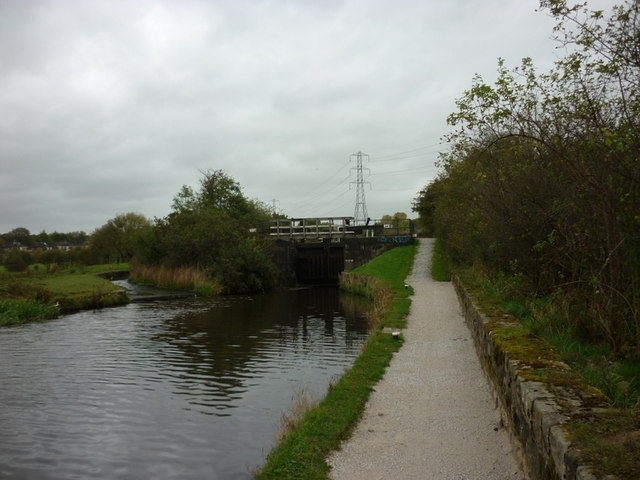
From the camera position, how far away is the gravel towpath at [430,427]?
16.4ft

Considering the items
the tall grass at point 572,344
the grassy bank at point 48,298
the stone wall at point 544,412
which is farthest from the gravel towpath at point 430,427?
the grassy bank at point 48,298

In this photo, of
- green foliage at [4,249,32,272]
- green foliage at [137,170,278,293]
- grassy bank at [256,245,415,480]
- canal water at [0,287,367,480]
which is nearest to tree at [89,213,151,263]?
green foliage at [4,249,32,272]

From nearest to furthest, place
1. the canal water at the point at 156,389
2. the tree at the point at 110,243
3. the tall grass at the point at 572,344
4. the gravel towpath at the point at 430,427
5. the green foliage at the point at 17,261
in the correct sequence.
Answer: the tall grass at the point at 572,344 → the gravel towpath at the point at 430,427 → the canal water at the point at 156,389 → the green foliage at the point at 17,261 → the tree at the point at 110,243

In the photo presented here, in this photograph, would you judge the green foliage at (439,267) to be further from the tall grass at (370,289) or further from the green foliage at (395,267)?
the tall grass at (370,289)

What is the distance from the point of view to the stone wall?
327 cm

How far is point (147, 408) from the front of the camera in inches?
340

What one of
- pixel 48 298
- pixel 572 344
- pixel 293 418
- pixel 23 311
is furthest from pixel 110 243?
pixel 572 344

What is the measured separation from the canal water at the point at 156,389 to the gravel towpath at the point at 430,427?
1.42 metres

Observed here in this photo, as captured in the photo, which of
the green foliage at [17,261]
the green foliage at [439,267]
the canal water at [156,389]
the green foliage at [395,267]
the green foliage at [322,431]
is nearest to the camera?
the green foliage at [322,431]

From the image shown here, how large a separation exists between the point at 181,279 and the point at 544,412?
28434 mm

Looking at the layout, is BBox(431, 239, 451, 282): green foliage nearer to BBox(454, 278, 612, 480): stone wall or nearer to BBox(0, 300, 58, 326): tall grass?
BBox(0, 300, 58, 326): tall grass

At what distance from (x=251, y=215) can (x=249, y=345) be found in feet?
103

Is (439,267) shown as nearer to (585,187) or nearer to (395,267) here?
(395,267)

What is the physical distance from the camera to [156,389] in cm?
977
